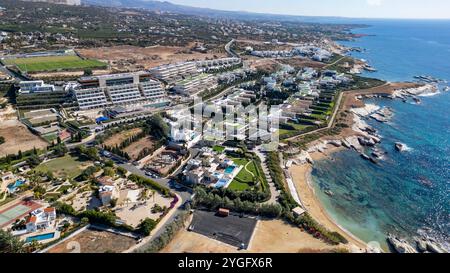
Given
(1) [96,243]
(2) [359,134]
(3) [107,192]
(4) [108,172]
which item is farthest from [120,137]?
(2) [359,134]

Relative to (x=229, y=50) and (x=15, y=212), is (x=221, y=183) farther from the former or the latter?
(x=229, y=50)

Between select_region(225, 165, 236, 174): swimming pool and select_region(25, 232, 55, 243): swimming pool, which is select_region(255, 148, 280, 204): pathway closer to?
select_region(225, 165, 236, 174): swimming pool

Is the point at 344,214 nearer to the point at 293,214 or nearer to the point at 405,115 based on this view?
the point at 293,214

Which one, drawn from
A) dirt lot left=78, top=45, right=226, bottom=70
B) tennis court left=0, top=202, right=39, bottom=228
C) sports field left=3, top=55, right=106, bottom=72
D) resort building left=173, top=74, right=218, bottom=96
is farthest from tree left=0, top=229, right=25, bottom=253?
dirt lot left=78, top=45, right=226, bottom=70

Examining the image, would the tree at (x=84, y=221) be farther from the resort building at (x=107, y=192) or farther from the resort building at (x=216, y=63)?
the resort building at (x=216, y=63)
